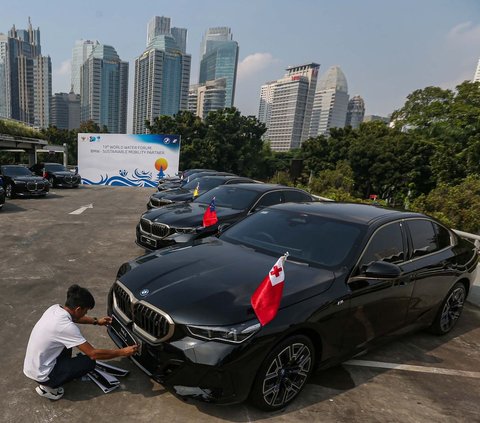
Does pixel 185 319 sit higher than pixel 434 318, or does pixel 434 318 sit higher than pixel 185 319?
pixel 185 319

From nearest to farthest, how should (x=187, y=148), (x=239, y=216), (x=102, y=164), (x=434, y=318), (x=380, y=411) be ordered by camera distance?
(x=380, y=411), (x=434, y=318), (x=239, y=216), (x=102, y=164), (x=187, y=148)

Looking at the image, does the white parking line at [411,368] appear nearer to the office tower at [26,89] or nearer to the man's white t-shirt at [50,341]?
the man's white t-shirt at [50,341]

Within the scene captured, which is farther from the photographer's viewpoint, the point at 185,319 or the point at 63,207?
the point at 63,207

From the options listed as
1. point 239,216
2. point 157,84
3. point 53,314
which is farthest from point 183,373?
point 157,84

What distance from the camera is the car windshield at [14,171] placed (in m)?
14.8

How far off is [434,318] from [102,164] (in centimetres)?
2446

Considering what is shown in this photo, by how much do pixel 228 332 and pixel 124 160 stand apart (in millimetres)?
24311

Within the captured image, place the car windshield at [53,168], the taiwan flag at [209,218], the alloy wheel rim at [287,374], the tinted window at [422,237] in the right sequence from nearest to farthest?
1. the alloy wheel rim at [287,374]
2. the tinted window at [422,237]
3. the taiwan flag at [209,218]
4. the car windshield at [53,168]

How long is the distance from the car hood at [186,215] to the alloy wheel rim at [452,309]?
3675 mm

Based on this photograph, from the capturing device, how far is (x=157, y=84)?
85.3m

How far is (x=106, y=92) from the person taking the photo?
327ft

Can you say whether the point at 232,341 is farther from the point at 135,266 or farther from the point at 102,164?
the point at 102,164

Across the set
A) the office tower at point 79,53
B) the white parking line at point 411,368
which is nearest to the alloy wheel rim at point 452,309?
the white parking line at point 411,368

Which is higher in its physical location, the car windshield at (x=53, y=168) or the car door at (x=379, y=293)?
the car door at (x=379, y=293)
